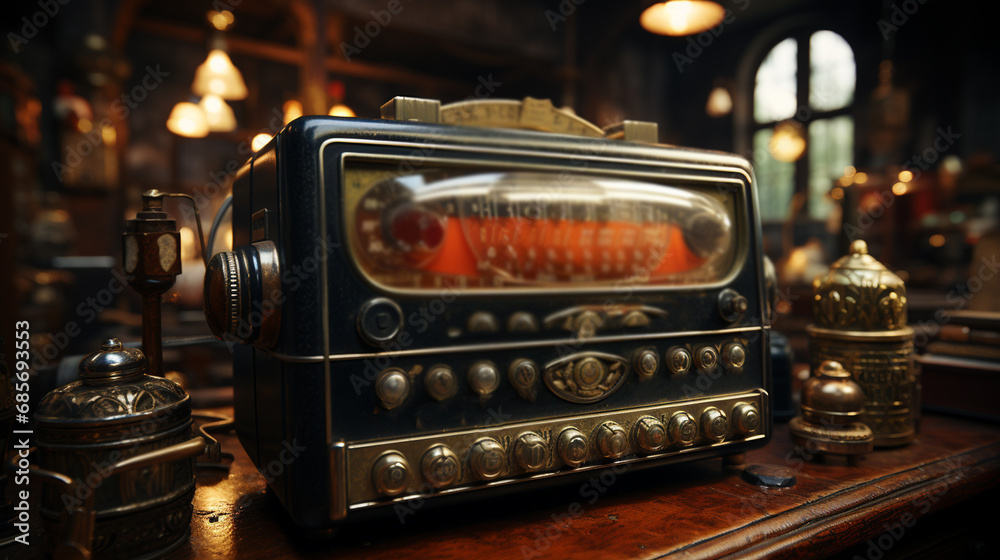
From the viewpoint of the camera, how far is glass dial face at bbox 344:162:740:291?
68 centimetres

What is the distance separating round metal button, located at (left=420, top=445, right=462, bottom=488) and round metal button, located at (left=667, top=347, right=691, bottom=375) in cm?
33

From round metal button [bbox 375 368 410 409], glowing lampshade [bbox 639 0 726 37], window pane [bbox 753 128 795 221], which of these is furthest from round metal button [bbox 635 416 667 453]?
window pane [bbox 753 128 795 221]

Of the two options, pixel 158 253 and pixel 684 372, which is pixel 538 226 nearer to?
pixel 684 372

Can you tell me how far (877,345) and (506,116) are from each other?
73 centimetres

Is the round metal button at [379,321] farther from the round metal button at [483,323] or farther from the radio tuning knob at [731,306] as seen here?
the radio tuning knob at [731,306]

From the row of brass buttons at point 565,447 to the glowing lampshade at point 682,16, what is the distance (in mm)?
1974

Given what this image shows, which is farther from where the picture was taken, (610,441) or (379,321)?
(610,441)

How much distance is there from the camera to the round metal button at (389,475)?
0.63m

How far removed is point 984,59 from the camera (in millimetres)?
5926

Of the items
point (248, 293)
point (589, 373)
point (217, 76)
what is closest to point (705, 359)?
point (589, 373)

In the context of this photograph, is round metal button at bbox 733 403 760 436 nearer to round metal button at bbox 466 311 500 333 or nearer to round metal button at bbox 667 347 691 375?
round metal button at bbox 667 347 691 375

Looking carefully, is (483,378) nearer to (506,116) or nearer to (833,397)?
(506,116)

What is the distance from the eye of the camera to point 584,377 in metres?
0.76

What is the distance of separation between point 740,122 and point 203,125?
6873 mm
